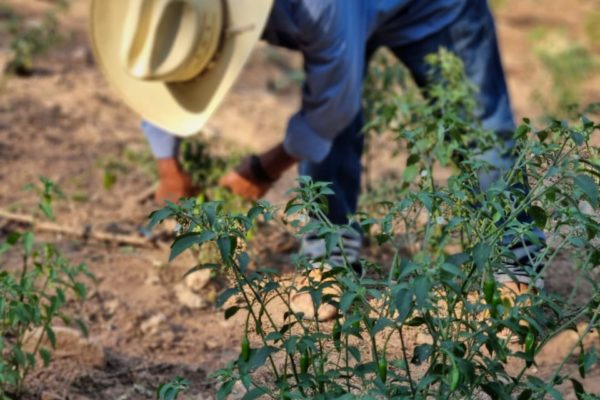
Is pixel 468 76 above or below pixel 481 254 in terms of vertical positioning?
below

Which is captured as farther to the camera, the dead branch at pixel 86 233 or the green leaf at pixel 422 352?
the dead branch at pixel 86 233

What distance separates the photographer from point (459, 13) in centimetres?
395

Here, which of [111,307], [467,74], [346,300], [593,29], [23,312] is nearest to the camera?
[346,300]

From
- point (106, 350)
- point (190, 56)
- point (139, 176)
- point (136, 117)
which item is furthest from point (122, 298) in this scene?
point (136, 117)

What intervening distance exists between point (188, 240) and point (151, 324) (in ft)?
4.84

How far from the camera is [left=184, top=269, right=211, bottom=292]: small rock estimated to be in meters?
A: 3.80

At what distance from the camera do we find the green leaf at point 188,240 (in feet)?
7.02

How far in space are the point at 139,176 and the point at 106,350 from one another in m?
1.59

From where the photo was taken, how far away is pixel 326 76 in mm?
3553

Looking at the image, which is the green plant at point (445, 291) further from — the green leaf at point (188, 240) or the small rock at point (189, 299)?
the small rock at point (189, 299)

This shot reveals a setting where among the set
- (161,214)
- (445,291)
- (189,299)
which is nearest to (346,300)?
(445,291)

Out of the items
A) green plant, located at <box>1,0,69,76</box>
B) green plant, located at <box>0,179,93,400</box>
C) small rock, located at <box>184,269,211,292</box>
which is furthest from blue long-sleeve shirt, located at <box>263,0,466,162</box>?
green plant, located at <box>1,0,69,76</box>

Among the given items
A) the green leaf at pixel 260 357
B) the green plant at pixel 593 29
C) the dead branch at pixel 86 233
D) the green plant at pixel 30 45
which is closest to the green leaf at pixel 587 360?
the green leaf at pixel 260 357

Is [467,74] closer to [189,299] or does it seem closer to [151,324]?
[189,299]
